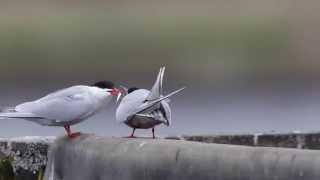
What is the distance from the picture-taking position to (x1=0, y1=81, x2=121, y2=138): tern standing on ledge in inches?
247

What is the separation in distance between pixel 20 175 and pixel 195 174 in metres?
2.65

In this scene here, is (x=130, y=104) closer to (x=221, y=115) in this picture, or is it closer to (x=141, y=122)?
(x=141, y=122)

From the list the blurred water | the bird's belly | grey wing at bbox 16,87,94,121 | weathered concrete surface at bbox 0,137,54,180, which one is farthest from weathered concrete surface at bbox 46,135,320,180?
the blurred water

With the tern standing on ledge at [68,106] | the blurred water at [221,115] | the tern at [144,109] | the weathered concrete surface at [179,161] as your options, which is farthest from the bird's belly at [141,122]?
the blurred water at [221,115]

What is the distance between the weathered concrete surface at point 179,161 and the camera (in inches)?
153

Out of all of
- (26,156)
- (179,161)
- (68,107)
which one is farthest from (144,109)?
(179,161)

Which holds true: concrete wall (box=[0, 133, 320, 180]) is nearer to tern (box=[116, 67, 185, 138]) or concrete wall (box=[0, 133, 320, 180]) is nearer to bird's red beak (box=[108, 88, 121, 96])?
tern (box=[116, 67, 185, 138])

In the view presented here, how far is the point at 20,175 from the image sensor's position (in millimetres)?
6586

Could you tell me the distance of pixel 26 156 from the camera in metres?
6.61

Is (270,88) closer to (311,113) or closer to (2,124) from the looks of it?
(311,113)

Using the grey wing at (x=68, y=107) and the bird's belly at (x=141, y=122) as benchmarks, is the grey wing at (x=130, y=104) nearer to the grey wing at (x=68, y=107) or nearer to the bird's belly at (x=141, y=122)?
the bird's belly at (x=141, y=122)

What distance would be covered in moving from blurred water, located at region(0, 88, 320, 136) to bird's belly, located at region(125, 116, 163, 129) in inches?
318

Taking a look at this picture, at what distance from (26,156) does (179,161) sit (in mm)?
2549

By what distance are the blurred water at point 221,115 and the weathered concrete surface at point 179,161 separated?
994cm
